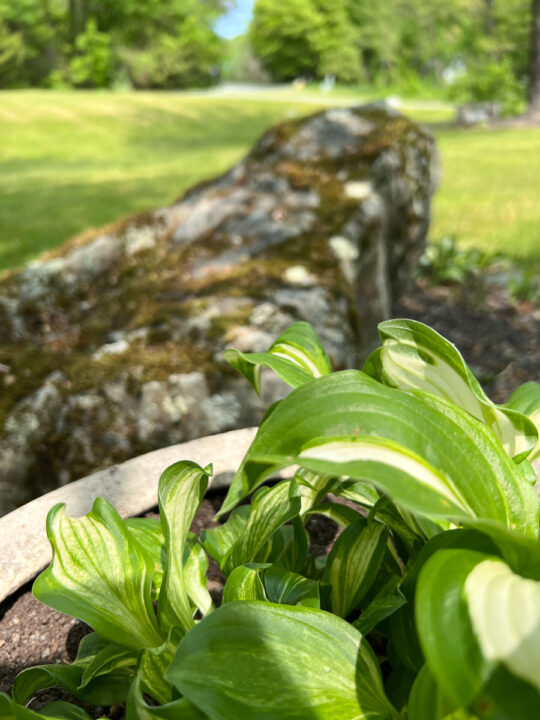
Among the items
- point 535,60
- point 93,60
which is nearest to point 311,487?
point 535,60

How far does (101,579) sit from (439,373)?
0.53m

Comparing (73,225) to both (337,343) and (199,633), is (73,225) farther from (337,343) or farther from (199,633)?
(199,633)

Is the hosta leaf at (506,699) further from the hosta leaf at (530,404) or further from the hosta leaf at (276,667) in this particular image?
the hosta leaf at (530,404)

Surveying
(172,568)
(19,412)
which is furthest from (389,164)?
(172,568)

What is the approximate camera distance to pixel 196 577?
3.10 ft

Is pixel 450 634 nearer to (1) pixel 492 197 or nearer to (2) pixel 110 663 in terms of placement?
(2) pixel 110 663

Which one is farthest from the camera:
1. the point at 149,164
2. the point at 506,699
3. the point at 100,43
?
the point at 100,43

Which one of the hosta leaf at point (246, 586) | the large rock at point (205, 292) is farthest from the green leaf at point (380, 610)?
the large rock at point (205, 292)

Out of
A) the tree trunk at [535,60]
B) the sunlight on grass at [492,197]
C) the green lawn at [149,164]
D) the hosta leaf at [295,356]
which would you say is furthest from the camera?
the tree trunk at [535,60]

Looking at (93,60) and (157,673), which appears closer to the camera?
(157,673)

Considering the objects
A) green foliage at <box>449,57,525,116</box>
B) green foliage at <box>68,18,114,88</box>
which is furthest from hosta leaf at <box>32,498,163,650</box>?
green foliage at <box>68,18,114,88</box>

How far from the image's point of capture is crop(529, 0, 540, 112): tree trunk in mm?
15588

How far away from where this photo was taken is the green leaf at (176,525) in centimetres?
81

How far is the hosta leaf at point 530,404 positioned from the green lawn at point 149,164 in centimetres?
Answer: 447
